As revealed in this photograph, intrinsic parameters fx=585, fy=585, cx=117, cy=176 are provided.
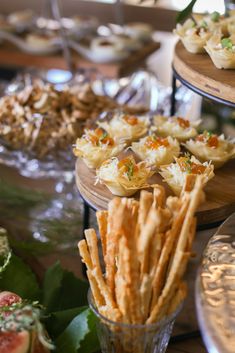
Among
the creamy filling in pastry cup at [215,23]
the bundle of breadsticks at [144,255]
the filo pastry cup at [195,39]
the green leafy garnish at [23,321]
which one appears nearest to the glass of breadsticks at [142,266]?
the bundle of breadsticks at [144,255]

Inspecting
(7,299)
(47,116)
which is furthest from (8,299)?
(47,116)

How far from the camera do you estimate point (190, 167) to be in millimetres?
1111

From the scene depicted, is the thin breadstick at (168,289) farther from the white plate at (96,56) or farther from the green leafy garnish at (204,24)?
the white plate at (96,56)

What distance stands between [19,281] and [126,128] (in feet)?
1.36

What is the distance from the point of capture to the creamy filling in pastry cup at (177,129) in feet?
4.39

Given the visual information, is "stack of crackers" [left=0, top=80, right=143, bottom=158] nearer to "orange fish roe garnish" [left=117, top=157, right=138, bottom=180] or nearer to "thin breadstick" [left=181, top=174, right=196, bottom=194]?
"orange fish roe garnish" [left=117, top=157, right=138, bottom=180]

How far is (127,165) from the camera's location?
43.7 inches

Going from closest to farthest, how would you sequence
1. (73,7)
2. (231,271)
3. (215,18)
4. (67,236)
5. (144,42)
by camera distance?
(231,271)
(215,18)
(67,236)
(144,42)
(73,7)

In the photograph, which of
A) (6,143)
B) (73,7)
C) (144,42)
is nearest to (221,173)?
(6,143)

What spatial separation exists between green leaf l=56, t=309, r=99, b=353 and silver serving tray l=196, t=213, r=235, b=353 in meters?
0.23

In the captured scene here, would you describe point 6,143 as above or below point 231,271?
below

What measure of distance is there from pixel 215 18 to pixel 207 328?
0.93 metres

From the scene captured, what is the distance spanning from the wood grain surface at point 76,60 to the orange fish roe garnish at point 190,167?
1.75m

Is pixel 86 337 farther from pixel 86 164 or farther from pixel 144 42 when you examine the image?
pixel 144 42
